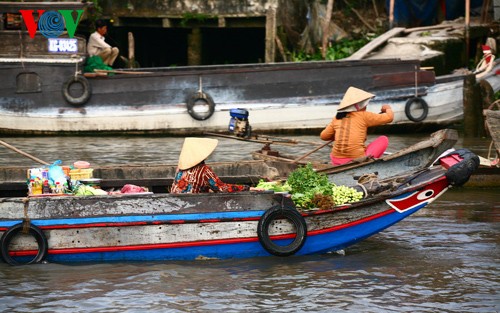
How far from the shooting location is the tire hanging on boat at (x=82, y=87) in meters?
18.4

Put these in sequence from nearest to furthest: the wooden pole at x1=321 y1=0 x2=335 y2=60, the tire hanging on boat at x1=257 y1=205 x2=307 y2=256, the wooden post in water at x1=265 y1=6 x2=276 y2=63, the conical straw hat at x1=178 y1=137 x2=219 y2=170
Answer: the tire hanging on boat at x1=257 y1=205 x2=307 y2=256 → the conical straw hat at x1=178 y1=137 x2=219 y2=170 → the wooden pole at x1=321 y1=0 x2=335 y2=60 → the wooden post in water at x1=265 y1=6 x2=276 y2=63

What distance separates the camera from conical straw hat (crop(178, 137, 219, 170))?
30.9ft

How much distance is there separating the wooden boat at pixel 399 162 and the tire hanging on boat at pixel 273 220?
1.81m

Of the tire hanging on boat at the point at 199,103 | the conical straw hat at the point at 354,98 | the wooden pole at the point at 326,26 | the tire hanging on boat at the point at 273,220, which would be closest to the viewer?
the tire hanging on boat at the point at 273,220

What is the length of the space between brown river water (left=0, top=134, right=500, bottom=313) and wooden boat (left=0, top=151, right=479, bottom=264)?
139 mm

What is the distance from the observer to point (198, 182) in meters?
9.53

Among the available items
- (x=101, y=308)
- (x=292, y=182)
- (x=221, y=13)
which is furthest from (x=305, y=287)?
(x=221, y=13)

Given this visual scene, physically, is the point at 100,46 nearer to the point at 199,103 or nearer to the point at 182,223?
the point at 199,103

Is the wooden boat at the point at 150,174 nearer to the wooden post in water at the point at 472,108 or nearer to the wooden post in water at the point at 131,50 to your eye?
the wooden post in water at the point at 472,108

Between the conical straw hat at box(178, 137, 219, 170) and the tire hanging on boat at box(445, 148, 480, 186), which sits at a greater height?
the conical straw hat at box(178, 137, 219, 170)

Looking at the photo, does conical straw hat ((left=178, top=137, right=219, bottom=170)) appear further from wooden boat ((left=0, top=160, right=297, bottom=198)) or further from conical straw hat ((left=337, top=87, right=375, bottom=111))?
conical straw hat ((left=337, top=87, right=375, bottom=111))

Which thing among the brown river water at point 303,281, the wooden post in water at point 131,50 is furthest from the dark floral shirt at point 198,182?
the wooden post in water at point 131,50

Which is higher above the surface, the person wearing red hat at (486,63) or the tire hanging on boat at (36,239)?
the person wearing red hat at (486,63)

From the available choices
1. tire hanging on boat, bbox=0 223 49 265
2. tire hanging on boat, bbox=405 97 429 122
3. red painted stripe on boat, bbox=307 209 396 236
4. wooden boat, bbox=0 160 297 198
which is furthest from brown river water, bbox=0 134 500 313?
tire hanging on boat, bbox=405 97 429 122
